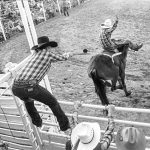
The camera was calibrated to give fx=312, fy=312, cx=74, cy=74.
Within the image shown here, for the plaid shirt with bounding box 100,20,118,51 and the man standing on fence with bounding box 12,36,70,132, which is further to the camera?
the plaid shirt with bounding box 100,20,118,51

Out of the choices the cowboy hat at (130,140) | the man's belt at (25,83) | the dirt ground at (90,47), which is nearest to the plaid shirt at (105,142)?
the cowboy hat at (130,140)

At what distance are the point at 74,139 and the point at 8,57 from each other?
8.59 metres

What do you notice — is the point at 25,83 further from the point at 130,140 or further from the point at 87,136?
the point at 130,140

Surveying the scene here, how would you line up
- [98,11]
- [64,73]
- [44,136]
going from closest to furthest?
[44,136] < [64,73] < [98,11]

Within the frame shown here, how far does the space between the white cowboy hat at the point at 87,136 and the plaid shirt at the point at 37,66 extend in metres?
1.45

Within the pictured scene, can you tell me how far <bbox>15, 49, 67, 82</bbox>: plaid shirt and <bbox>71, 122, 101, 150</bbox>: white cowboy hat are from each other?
1.45 m

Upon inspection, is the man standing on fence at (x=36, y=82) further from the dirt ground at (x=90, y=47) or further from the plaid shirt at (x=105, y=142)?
the dirt ground at (x=90, y=47)

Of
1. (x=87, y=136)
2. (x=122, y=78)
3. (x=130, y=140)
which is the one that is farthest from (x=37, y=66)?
(x=122, y=78)

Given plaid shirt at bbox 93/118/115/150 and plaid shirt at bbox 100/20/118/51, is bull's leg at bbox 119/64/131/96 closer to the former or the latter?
plaid shirt at bbox 100/20/118/51

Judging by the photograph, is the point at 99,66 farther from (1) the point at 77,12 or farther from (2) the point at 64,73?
(1) the point at 77,12

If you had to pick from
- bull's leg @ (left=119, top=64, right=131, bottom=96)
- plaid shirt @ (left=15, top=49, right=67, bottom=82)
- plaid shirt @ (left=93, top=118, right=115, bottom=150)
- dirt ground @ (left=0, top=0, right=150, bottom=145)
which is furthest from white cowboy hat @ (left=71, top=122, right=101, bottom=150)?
bull's leg @ (left=119, top=64, right=131, bottom=96)

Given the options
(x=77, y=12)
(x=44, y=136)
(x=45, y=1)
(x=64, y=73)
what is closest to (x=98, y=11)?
(x=77, y=12)

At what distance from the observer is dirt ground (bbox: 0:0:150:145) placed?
7584 mm

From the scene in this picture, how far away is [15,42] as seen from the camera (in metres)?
12.9
